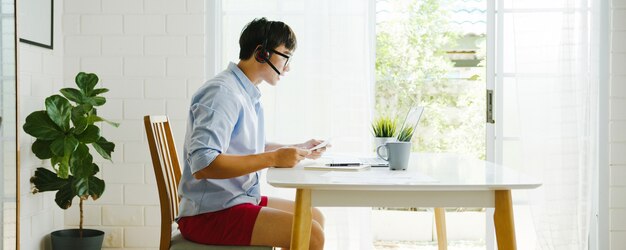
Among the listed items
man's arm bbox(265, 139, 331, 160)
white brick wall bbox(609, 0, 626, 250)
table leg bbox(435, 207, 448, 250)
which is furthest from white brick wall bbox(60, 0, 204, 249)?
white brick wall bbox(609, 0, 626, 250)

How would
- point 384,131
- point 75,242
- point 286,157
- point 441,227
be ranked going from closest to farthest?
1. point 286,157
2. point 384,131
3. point 441,227
4. point 75,242

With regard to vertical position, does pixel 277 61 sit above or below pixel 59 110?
above

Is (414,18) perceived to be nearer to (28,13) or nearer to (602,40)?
(602,40)

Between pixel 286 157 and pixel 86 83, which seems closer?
pixel 286 157

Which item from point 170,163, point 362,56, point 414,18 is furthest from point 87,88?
point 414,18

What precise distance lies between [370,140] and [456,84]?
137 inches

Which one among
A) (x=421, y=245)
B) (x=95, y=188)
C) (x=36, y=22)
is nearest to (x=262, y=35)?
(x=95, y=188)

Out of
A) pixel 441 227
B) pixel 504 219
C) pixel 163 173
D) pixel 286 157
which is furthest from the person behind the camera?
pixel 441 227

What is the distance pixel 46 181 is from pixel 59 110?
0.36 metres

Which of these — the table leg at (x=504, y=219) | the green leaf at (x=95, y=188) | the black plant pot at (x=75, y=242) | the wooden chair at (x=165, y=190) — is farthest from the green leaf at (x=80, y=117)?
the table leg at (x=504, y=219)

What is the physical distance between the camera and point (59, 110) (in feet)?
10.6

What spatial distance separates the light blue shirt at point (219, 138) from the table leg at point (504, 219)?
2.54 ft

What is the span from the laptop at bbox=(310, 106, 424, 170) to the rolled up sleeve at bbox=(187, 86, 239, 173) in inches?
13.1

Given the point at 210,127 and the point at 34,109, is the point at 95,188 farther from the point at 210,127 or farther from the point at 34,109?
the point at 210,127
